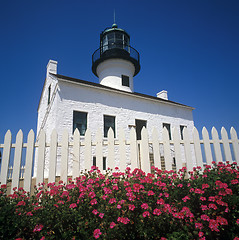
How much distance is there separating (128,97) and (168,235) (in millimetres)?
11504

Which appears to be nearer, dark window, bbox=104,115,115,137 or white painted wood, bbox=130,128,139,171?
white painted wood, bbox=130,128,139,171

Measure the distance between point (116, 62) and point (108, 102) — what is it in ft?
20.7

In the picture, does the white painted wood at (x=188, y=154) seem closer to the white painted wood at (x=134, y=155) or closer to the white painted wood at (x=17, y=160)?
the white painted wood at (x=134, y=155)

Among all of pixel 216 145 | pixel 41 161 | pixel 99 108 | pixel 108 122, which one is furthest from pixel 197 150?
pixel 99 108

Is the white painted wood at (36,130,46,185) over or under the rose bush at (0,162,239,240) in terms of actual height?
over

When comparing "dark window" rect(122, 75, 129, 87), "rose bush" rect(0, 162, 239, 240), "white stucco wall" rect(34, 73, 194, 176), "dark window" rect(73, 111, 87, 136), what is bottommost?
"rose bush" rect(0, 162, 239, 240)

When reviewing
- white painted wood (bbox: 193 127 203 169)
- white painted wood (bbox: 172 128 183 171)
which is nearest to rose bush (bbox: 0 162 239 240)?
white painted wood (bbox: 172 128 183 171)

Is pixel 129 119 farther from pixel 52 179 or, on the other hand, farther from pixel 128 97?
pixel 52 179

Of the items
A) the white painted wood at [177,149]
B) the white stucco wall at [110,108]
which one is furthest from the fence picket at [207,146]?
the white stucco wall at [110,108]

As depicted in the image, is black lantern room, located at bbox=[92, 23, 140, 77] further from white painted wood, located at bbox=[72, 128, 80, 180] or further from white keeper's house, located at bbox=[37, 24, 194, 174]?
white painted wood, located at bbox=[72, 128, 80, 180]

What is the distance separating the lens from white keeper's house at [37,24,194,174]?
11.1 m

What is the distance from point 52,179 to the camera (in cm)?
418

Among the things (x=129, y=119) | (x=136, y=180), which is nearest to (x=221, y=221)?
(x=136, y=180)

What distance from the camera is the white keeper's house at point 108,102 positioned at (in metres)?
11.1
